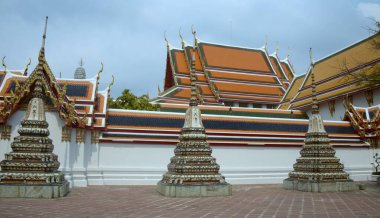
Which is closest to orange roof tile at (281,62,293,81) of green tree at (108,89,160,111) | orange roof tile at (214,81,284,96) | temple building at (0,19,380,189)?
orange roof tile at (214,81,284,96)

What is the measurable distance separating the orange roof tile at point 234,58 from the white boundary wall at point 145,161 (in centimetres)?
1465

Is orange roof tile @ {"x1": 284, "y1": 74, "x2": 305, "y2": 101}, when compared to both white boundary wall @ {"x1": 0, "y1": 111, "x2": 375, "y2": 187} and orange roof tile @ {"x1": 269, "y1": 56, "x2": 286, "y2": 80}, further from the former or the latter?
white boundary wall @ {"x1": 0, "y1": 111, "x2": 375, "y2": 187}

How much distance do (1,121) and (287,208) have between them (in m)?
9.86

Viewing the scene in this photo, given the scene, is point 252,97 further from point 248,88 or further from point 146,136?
point 146,136

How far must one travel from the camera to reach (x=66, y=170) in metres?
11.6

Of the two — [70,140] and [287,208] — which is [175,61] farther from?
[287,208]

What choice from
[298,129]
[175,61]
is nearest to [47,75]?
[298,129]

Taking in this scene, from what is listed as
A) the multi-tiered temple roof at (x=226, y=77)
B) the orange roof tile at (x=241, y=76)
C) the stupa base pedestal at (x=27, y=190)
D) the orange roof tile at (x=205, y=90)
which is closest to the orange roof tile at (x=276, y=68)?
the multi-tiered temple roof at (x=226, y=77)

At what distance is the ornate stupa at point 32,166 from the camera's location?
7.67 meters

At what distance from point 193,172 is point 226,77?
20.1 m

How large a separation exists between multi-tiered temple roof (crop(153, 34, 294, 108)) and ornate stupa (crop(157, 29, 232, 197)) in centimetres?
1563

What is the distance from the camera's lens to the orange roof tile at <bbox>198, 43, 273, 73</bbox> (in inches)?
1153

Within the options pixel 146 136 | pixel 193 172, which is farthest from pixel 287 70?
pixel 193 172

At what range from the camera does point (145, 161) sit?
13.6 metres
